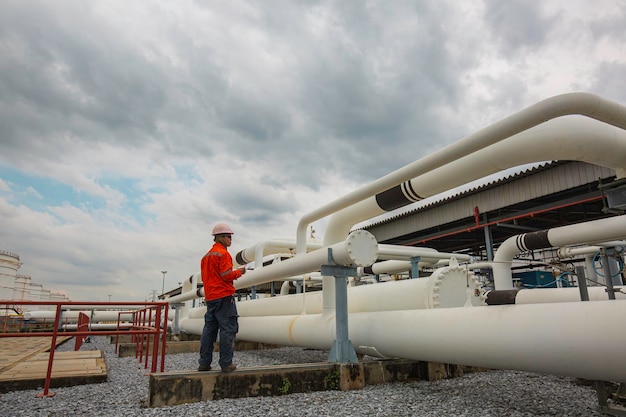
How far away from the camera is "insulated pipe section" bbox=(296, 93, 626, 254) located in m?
2.78

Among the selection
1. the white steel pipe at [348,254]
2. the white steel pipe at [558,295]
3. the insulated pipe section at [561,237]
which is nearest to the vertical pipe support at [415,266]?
the insulated pipe section at [561,237]

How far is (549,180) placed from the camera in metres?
10.4

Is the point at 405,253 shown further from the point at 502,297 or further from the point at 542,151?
the point at 542,151

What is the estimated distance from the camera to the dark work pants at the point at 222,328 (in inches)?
154

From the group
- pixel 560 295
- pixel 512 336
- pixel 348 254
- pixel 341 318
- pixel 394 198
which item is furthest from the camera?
pixel 560 295

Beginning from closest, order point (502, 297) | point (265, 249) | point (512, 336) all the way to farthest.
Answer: point (512, 336), point (502, 297), point (265, 249)

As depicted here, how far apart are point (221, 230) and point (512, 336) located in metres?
2.83

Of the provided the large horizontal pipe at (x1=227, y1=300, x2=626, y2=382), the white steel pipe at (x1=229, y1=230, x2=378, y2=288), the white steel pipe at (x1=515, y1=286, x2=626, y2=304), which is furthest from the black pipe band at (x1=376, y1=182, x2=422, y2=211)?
the white steel pipe at (x1=515, y1=286, x2=626, y2=304)

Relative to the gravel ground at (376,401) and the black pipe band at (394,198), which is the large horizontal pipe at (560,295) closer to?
the gravel ground at (376,401)

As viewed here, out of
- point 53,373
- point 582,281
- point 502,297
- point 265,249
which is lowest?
point 53,373

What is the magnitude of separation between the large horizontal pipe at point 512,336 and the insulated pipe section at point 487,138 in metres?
1.25

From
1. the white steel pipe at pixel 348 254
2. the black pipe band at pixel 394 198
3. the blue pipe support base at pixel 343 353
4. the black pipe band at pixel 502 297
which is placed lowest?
the blue pipe support base at pixel 343 353

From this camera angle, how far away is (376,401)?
144 inches

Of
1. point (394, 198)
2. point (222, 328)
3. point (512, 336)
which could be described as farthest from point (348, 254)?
point (512, 336)
